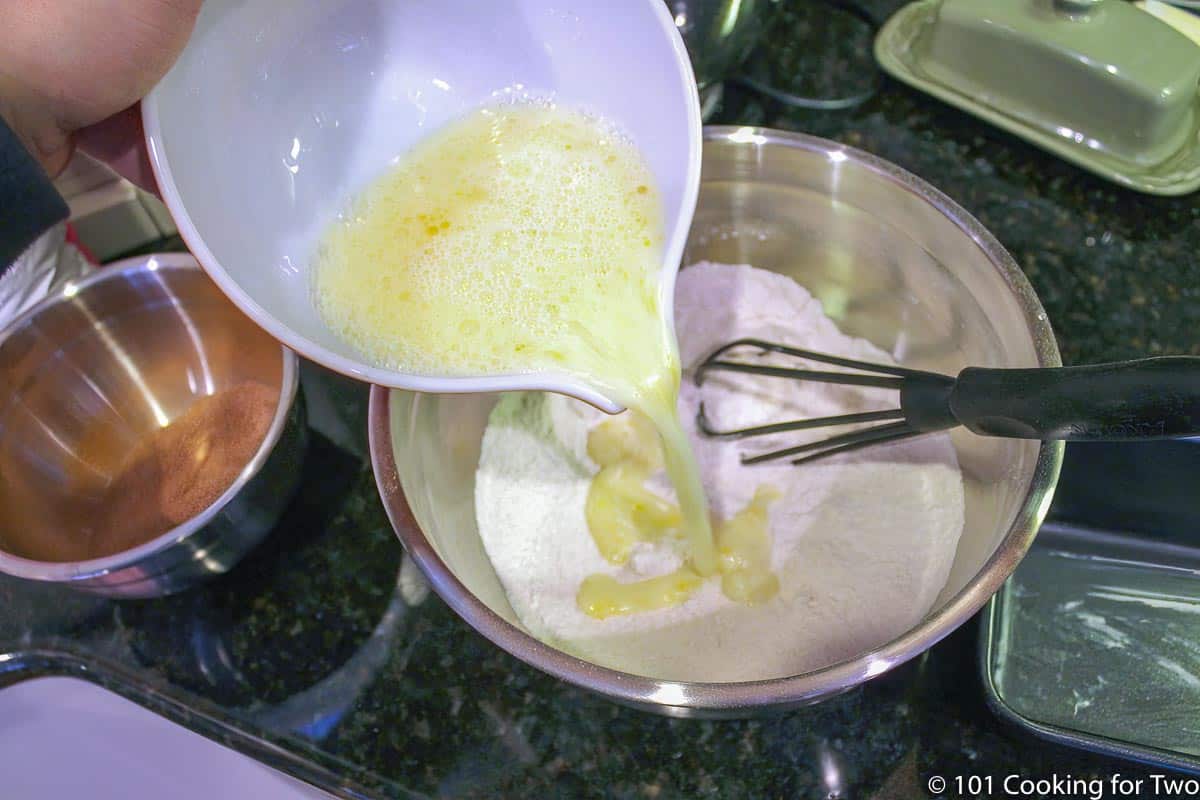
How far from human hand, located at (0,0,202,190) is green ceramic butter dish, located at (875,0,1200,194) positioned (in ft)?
3.12

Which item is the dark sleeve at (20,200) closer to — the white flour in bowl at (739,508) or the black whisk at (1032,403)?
the white flour in bowl at (739,508)

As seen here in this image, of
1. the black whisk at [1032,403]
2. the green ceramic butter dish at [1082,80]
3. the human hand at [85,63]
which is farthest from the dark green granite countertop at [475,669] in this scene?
the human hand at [85,63]

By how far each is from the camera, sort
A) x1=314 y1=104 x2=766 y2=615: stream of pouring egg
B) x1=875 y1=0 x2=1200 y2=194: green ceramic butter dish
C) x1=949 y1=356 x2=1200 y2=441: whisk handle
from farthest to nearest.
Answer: x1=875 y1=0 x2=1200 y2=194: green ceramic butter dish < x1=314 y1=104 x2=766 y2=615: stream of pouring egg < x1=949 y1=356 x2=1200 y2=441: whisk handle

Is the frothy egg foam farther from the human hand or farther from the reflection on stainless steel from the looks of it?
the reflection on stainless steel

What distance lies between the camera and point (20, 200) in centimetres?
64

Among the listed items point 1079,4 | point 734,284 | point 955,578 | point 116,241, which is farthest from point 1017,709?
point 116,241

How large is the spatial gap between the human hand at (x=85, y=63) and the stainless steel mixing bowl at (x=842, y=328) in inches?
11.7

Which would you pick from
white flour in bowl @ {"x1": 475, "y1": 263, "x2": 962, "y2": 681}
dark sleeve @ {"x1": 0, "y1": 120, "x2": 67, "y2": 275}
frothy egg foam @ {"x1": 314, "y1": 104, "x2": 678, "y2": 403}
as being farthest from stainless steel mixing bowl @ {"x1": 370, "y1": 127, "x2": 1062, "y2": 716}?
dark sleeve @ {"x1": 0, "y1": 120, "x2": 67, "y2": 275}

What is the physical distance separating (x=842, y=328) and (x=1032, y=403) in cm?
42

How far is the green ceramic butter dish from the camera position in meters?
1.03

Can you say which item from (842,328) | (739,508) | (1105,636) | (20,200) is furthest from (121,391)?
(1105,636)

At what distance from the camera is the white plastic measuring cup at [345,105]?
2.03 ft

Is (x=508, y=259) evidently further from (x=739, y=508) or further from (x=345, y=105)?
(x=739, y=508)

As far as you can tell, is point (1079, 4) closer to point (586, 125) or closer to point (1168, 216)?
point (1168, 216)
